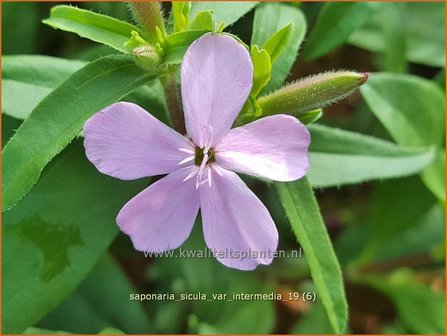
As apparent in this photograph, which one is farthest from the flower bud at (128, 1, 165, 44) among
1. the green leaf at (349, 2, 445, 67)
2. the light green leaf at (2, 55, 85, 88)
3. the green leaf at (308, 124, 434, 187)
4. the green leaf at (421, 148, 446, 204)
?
the green leaf at (349, 2, 445, 67)

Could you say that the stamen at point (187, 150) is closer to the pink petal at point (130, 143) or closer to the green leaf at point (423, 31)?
the pink petal at point (130, 143)

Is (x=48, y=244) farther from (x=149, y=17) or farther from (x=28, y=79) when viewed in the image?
(x=149, y=17)

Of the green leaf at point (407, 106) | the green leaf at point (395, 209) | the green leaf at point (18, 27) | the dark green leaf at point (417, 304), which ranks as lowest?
the dark green leaf at point (417, 304)

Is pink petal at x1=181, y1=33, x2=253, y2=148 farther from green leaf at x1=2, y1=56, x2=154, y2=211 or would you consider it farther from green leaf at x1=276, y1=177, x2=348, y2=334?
green leaf at x1=276, y1=177, x2=348, y2=334

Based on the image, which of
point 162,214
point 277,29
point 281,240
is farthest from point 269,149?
point 281,240

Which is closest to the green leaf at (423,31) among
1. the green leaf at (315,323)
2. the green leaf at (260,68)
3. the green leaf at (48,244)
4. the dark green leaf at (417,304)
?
the dark green leaf at (417,304)

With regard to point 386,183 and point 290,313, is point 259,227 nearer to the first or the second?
point 386,183

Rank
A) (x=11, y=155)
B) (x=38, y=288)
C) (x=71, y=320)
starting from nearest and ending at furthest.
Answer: (x=11, y=155) < (x=38, y=288) < (x=71, y=320)

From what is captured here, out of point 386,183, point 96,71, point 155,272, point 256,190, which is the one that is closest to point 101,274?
point 155,272
